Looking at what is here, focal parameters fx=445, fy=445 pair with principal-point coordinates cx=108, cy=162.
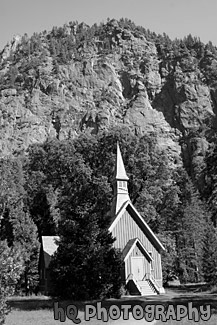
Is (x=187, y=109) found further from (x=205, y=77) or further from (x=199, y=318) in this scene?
(x=199, y=318)

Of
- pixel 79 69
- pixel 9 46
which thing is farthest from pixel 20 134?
pixel 9 46

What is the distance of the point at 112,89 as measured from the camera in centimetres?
10638

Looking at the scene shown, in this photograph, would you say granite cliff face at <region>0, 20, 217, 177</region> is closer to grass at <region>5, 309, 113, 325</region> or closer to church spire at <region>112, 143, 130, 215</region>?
church spire at <region>112, 143, 130, 215</region>

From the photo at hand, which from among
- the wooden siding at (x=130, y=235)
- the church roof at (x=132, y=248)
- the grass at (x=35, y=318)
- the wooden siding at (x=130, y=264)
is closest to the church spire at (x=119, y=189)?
the wooden siding at (x=130, y=235)

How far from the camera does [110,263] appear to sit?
22781 mm

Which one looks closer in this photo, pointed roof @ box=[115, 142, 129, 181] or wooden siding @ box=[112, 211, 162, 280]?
wooden siding @ box=[112, 211, 162, 280]

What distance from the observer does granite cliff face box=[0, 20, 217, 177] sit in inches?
3612

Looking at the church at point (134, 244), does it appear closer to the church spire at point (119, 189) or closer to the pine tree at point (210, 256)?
the church spire at point (119, 189)

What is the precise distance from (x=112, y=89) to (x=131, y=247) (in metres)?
80.5

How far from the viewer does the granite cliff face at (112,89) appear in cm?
9175

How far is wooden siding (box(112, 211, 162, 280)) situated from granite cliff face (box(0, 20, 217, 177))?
168 feet

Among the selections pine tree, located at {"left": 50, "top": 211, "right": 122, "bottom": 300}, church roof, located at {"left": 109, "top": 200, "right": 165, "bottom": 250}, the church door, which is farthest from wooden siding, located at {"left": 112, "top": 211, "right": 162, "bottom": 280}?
pine tree, located at {"left": 50, "top": 211, "right": 122, "bottom": 300}

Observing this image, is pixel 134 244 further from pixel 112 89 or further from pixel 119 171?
pixel 112 89

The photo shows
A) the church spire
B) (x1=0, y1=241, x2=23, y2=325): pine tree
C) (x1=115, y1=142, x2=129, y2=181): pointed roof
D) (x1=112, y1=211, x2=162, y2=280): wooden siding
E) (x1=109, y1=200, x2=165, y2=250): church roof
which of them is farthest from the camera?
(x1=115, y1=142, x2=129, y2=181): pointed roof
